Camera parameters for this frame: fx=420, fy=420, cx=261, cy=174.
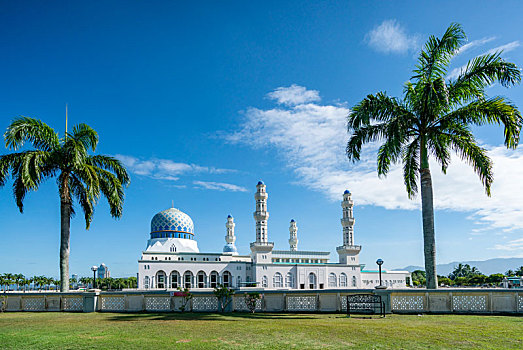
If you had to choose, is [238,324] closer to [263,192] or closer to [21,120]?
[21,120]

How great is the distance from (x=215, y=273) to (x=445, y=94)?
55.1 metres

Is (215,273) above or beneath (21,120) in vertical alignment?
beneath

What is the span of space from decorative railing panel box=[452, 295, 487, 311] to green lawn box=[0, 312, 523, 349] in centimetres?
190

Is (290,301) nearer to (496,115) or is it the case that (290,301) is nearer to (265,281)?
(496,115)

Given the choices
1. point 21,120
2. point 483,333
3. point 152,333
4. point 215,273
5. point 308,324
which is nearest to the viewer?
point 483,333

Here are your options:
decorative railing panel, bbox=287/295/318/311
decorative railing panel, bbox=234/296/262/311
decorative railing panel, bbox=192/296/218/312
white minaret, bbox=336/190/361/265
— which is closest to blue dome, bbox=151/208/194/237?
white minaret, bbox=336/190/361/265

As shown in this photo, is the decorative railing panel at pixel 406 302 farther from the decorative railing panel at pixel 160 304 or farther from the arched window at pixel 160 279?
the arched window at pixel 160 279

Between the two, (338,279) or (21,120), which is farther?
(338,279)

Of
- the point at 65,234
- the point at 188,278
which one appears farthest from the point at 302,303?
the point at 188,278

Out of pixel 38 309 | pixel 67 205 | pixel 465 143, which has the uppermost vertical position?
pixel 465 143

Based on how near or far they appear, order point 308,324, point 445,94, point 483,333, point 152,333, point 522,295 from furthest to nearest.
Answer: point 445,94 → point 522,295 → point 308,324 → point 152,333 → point 483,333

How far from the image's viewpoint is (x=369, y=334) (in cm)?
1055

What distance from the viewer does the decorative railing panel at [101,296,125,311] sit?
18.3m

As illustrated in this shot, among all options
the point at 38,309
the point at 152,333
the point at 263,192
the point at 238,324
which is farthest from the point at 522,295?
the point at 263,192
